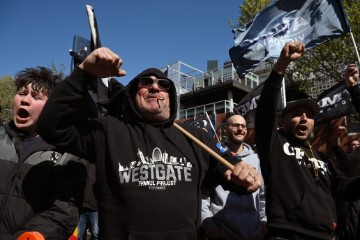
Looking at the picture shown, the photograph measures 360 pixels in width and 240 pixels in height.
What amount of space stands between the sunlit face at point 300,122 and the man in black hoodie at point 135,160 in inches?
43.1

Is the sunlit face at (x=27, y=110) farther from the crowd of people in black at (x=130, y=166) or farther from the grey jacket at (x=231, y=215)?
the grey jacket at (x=231, y=215)

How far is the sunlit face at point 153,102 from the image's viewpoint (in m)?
2.27

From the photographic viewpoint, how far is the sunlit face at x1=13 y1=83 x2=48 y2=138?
2.26 m

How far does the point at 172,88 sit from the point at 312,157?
1.49m

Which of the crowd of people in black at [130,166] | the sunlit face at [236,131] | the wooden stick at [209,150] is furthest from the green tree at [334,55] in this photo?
the wooden stick at [209,150]

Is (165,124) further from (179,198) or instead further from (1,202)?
(1,202)

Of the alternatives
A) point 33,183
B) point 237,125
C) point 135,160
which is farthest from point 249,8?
point 33,183

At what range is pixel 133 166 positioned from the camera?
6.48 ft

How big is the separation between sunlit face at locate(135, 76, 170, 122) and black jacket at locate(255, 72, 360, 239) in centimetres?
87

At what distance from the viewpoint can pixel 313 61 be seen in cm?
1407

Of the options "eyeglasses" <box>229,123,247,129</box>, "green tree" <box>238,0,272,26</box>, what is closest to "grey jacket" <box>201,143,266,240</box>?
"eyeglasses" <box>229,123,247,129</box>

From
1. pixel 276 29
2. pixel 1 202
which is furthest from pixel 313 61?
pixel 1 202

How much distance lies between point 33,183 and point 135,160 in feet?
2.12

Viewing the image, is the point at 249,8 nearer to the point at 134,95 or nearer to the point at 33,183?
the point at 134,95
